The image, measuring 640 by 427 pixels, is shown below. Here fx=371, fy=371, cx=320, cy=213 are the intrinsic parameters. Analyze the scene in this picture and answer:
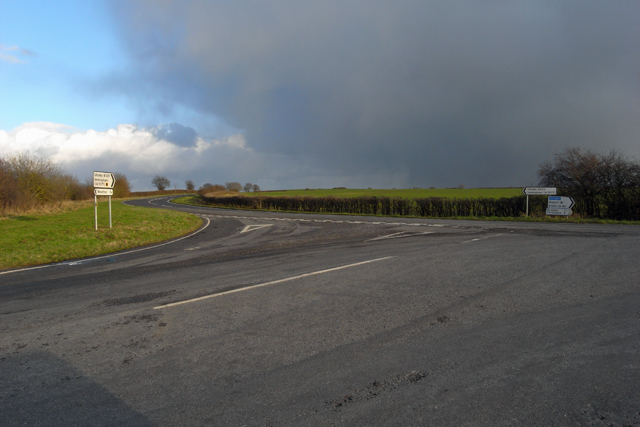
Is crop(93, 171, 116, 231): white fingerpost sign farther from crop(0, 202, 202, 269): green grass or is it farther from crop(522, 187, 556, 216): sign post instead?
crop(522, 187, 556, 216): sign post

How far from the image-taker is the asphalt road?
10.1 ft

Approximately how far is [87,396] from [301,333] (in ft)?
7.52

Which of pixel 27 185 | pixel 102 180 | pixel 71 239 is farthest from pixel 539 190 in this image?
pixel 27 185

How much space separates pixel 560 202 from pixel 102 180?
2630 centimetres

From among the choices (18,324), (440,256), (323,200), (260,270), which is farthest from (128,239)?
(323,200)

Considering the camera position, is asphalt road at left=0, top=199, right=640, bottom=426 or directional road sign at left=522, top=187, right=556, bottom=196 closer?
asphalt road at left=0, top=199, right=640, bottom=426

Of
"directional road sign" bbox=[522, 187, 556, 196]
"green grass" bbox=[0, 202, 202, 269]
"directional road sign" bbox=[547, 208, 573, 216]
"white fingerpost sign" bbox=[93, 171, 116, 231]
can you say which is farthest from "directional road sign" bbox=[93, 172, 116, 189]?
"directional road sign" bbox=[547, 208, 573, 216]

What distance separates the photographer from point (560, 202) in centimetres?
2383

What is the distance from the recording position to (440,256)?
1016 centimetres

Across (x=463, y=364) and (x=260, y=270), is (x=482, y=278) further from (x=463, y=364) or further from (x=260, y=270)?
(x=260, y=270)

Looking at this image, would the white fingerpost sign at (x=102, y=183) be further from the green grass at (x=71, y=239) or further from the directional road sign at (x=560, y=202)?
the directional road sign at (x=560, y=202)

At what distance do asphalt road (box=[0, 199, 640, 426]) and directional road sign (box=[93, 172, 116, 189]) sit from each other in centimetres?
918

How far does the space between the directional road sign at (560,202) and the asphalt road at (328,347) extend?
1763 cm

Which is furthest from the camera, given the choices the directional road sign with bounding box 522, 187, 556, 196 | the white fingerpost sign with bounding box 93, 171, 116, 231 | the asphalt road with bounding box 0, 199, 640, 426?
the directional road sign with bounding box 522, 187, 556, 196
